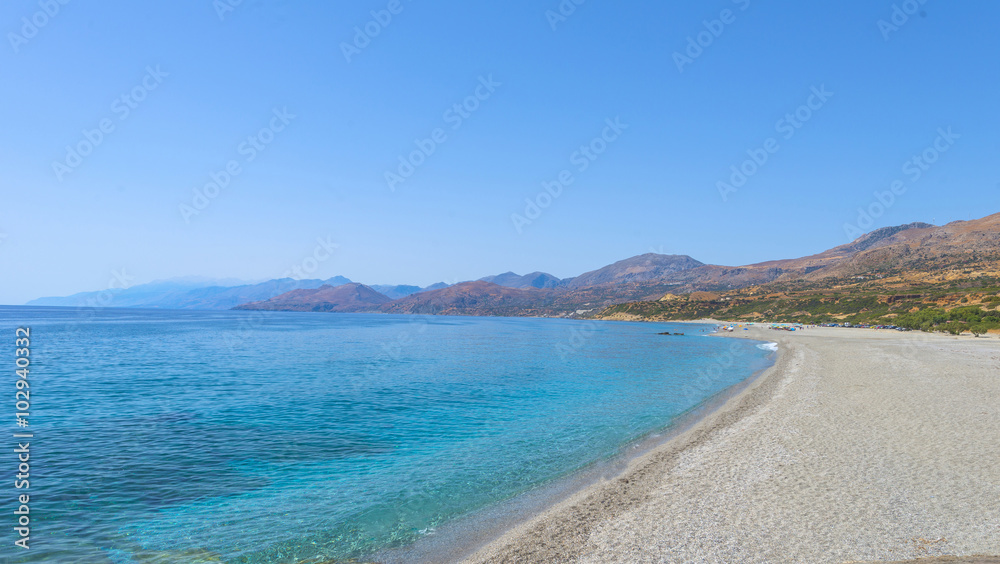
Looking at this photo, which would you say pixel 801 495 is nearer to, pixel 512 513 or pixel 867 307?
pixel 512 513

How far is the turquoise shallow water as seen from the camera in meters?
10.8

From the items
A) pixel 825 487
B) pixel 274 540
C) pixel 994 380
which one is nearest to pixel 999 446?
pixel 825 487

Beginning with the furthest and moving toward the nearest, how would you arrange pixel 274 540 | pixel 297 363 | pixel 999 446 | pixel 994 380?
1. pixel 297 363
2. pixel 994 380
3. pixel 999 446
4. pixel 274 540

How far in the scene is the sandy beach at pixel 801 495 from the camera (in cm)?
Result: 890

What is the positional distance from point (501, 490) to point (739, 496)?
6272mm

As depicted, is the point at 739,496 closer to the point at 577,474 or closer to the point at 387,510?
the point at 577,474

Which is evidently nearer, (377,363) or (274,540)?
(274,540)

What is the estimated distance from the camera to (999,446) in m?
14.5

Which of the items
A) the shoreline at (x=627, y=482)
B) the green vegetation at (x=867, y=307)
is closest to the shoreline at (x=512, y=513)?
the shoreline at (x=627, y=482)

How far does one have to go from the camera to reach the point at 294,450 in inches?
685

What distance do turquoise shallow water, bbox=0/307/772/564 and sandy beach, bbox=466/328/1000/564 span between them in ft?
9.72

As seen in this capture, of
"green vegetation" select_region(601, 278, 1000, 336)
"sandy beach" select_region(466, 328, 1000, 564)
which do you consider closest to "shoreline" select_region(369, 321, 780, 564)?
"sandy beach" select_region(466, 328, 1000, 564)

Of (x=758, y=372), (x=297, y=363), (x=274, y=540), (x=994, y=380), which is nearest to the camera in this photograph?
(x=274, y=540)

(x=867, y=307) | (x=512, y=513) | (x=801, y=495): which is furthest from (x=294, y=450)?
(x=867, y=307)
